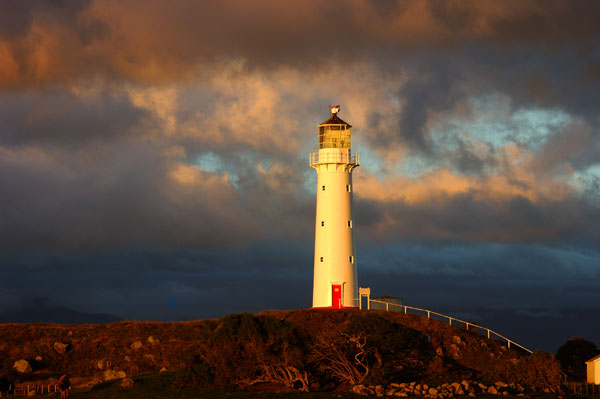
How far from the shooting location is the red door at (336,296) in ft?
222

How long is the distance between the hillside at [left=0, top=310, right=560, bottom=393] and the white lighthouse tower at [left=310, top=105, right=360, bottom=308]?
422 cm

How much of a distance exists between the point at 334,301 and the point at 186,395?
79.3 feet

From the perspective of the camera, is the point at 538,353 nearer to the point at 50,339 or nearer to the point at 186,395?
the point at 186,395

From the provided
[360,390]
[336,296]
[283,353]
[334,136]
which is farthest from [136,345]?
[334,136]

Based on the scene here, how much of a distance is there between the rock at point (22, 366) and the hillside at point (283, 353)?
11.0 inches

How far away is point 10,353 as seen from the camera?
6006cm

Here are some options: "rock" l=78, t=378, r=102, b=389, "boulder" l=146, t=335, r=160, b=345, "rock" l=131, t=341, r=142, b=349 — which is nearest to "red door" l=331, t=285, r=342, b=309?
"boulder" l=146, t=335, r=160, b=345

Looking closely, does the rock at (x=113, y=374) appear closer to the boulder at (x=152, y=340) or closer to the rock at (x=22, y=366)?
the rock at (x=22, y=366)

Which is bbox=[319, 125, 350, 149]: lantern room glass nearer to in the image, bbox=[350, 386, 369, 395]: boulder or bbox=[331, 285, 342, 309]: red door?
bbox=[331, 285, 342, 309]: red door

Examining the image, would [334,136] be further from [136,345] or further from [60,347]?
[60,347]

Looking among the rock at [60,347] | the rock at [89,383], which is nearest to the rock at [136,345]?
the rock at [60,347]

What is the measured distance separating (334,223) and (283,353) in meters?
22.6

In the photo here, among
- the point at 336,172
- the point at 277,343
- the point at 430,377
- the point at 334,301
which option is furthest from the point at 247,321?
the point at 336,172

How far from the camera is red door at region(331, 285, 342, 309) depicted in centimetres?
6781
